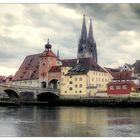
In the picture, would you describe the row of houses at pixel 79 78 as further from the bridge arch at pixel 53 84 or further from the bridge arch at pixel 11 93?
the bridge arch at pixel 11 93

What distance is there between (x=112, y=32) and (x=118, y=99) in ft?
25.9

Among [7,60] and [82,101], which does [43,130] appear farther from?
[82,101]

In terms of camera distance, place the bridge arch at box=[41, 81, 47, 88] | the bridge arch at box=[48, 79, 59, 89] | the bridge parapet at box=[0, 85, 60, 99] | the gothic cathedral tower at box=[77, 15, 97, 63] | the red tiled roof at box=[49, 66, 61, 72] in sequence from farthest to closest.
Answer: the bridge parapet at box=[0, 85, 60, 99] → the bridge arch at box=[41, 81, 47, 88] → the bridge arch at box=[48, 79, 59, 89] → the red tiled roof at box=[49, 66, 61, 72] → the gothic cathedral tower at box=[77, 15, 97, 63]

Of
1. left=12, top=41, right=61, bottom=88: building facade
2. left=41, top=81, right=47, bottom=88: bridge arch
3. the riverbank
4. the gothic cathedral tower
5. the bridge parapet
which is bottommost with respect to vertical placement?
the riverbank

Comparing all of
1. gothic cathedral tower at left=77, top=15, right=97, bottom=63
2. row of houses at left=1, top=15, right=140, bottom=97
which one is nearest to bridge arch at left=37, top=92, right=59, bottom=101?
row of houses at left=1, top=15, right=140, bottom=97

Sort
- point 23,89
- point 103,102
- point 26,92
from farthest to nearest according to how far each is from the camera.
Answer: point 26,92, point 23,89, point 103,102

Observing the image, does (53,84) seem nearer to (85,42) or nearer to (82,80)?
(82,80)

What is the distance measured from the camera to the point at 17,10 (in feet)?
28.2

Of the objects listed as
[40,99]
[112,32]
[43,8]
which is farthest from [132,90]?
[43,8]

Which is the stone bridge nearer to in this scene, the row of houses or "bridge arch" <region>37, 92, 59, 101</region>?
"bridge arch" <region>37, 92, 59, 101</region>

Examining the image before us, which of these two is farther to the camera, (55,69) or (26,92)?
(26,92)

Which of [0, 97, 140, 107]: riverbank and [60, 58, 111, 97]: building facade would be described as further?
[0, 97, 140, 107]: riverbank

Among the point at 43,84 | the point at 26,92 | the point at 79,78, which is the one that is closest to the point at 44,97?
the point at 26,92

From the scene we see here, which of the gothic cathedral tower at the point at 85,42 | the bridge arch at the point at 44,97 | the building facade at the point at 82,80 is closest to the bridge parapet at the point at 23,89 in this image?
the bridge arch at the point at 44,97
